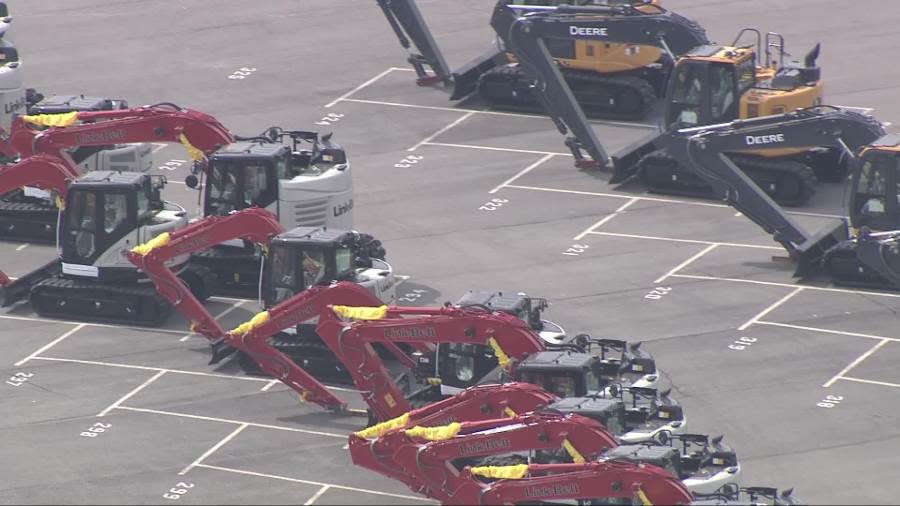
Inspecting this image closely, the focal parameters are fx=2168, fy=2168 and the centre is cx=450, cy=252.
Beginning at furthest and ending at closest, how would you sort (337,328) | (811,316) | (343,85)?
(343,85) → (811,316) → (337,328)

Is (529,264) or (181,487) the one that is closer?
(181,487)

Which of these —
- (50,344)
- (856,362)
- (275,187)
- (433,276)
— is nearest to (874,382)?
(856,362)

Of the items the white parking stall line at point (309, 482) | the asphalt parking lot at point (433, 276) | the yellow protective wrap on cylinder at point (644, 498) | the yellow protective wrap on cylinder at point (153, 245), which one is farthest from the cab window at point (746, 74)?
the yellow protective wrap on cylinder at point (644, 498)

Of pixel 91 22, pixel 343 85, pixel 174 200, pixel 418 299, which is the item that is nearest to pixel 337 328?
pixel 418 299

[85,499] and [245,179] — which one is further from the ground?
[245,179]

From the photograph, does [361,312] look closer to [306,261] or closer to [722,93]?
[306,261]

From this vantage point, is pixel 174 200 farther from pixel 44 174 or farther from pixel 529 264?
pixel 529 264

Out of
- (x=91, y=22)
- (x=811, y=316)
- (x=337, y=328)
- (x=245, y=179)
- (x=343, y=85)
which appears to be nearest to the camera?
(x=337, y=328)

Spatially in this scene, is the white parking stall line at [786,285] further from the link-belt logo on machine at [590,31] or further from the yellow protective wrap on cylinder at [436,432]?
the yellow protective wrap on cylinder at [436,432]

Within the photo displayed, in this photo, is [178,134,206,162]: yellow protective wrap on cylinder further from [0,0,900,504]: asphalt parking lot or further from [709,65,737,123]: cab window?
[709,65,737,123]: cab window

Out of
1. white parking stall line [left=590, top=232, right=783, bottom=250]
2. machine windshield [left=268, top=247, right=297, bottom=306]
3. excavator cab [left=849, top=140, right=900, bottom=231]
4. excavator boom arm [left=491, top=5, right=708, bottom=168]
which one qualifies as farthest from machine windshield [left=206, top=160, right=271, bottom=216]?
excavator cab [left=849, top=140, right=900, bottom=231]
